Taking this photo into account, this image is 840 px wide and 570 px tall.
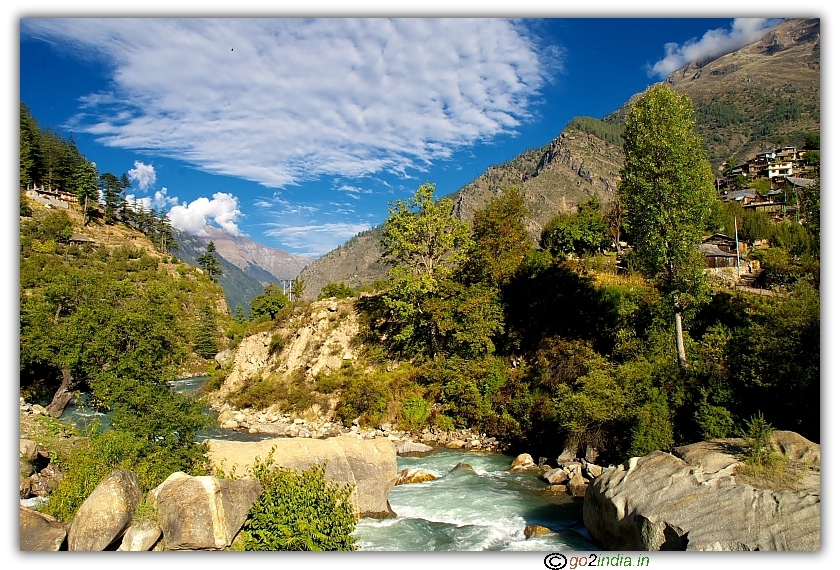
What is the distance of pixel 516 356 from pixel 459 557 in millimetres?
14358

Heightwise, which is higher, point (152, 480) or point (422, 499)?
point (152, 480)

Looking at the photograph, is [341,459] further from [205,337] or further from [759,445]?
[205,337]

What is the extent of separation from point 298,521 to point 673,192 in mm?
11523

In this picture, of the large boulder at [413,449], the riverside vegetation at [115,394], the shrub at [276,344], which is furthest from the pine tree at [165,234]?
the large boulder at [413,449]

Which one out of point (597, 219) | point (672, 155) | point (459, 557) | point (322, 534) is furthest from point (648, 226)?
point (597, 219)

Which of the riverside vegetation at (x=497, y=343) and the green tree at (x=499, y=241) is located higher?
the green tree at (x=499, y=241)

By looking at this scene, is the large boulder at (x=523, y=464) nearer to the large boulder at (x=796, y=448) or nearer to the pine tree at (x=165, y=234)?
the large boulder at (x=796, y=448)

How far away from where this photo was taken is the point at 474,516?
32.4ft

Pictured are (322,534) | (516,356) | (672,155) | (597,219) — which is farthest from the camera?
(597,219)

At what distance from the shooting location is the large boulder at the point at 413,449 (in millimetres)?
16359

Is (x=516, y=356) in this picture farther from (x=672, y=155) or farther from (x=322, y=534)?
(x=322, y=534)

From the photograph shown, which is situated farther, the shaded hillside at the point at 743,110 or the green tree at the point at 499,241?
the shaded hillside at the point at 743,110

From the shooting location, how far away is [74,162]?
24719 mm

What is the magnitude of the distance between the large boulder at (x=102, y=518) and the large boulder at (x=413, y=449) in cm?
1102
